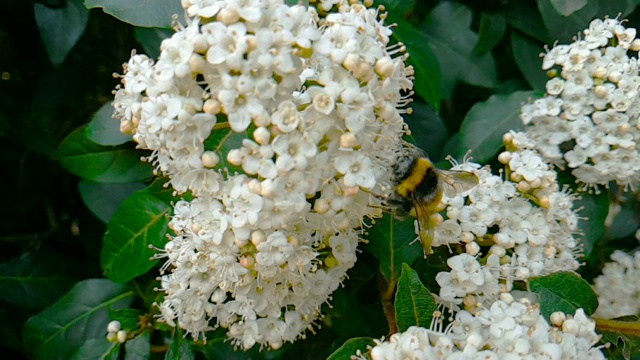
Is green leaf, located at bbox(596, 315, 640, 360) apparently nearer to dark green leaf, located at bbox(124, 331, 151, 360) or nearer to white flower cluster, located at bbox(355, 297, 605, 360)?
white flower cluster, located at bbox(355, 297, 605, 360)

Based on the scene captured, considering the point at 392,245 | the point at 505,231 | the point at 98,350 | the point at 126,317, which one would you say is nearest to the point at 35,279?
the point at 98,350

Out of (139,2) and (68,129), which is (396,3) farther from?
(68,129)

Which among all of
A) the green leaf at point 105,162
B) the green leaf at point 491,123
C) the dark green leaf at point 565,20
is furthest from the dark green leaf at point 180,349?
the dark green leaf at point 565,20

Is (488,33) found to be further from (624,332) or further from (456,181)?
(624,332)

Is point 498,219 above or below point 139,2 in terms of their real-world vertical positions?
below

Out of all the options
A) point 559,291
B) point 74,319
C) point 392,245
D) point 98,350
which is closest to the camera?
point 559,291

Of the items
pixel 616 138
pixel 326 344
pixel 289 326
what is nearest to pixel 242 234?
pixel 289 326
